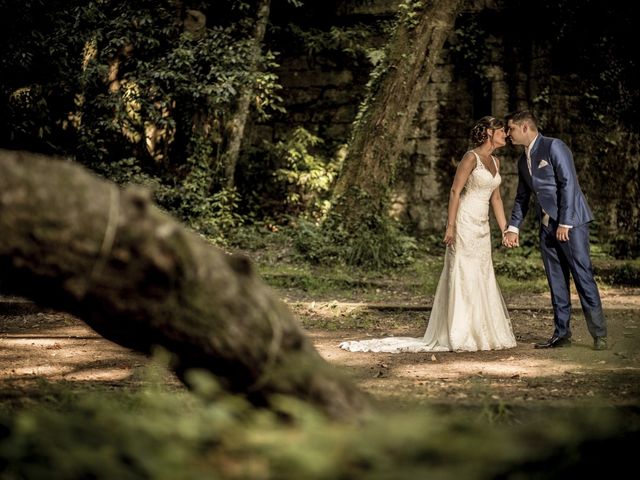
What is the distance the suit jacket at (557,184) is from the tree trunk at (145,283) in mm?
4290

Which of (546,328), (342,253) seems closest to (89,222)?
(546,328)

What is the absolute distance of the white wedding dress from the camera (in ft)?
22.2

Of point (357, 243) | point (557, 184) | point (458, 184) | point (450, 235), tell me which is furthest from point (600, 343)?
point (357, 243)

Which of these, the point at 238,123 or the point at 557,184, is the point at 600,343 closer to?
the point at 557,184

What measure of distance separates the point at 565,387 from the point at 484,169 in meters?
2.69

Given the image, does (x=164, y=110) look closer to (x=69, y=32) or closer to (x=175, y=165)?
(x=175, y=165)

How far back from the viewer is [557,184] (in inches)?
257

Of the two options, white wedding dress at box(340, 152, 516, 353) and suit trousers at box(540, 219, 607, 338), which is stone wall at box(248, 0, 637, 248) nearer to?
white wedding dress at box(340, 152, 516, 353)

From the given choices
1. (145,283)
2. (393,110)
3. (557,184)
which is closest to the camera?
(145,283)

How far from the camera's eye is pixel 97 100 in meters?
12.0

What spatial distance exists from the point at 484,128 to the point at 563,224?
3.86 ft

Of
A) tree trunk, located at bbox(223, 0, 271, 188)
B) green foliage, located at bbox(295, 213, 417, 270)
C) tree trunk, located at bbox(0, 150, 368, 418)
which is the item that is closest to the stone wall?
tree trunk, located at bbox(223, 0, 271, 188)

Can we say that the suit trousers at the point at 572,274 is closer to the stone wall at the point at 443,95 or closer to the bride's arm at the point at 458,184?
the bride's arm at the point at 458,184

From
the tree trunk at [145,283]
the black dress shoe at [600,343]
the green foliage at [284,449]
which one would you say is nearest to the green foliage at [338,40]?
the black dress shoe at [600,343]
